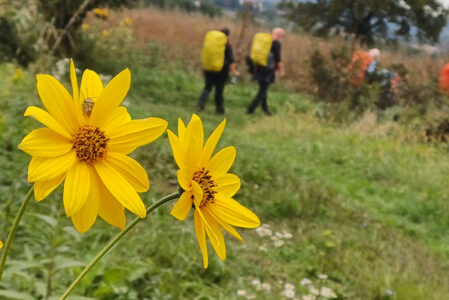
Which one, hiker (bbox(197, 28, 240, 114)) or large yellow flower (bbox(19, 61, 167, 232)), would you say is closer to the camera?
large yellow flower (bbox(19, 61, 167, 232))

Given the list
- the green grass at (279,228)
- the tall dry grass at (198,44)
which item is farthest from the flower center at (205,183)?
the tall dry grass at (198,44)

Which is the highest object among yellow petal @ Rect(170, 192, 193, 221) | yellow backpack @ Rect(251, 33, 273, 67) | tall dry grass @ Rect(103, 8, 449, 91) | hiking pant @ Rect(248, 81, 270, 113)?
yellow petal @ Rect(170, 192, 193, 221)

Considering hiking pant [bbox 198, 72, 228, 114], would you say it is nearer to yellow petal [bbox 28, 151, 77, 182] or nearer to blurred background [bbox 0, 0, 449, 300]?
blurred background [bbox 0, 0, 449, 300]

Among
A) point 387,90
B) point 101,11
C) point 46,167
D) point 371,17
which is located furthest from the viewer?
point 371,17

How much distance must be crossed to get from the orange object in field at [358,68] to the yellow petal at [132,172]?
10135 mm

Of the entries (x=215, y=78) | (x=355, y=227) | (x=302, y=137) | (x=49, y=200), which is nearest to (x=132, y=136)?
(x=49, y=200)

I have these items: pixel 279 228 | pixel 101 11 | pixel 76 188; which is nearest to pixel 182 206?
pixel 76 188

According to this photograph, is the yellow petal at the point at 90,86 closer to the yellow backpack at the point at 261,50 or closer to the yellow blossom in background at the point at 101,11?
the yellow backpack at the point at 261,50

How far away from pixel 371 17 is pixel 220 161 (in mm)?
29547

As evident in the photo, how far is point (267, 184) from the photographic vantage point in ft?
17.4

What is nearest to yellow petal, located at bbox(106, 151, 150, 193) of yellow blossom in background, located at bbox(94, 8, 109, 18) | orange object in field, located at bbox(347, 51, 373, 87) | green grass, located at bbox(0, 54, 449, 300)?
green grass, located at bbox(0, 54, 449, 300)

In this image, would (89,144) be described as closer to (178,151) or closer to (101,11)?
(178,151)

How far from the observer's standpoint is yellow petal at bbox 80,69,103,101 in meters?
0.77

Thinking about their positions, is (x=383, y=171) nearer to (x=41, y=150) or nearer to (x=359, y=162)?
(x=359, y=162)
